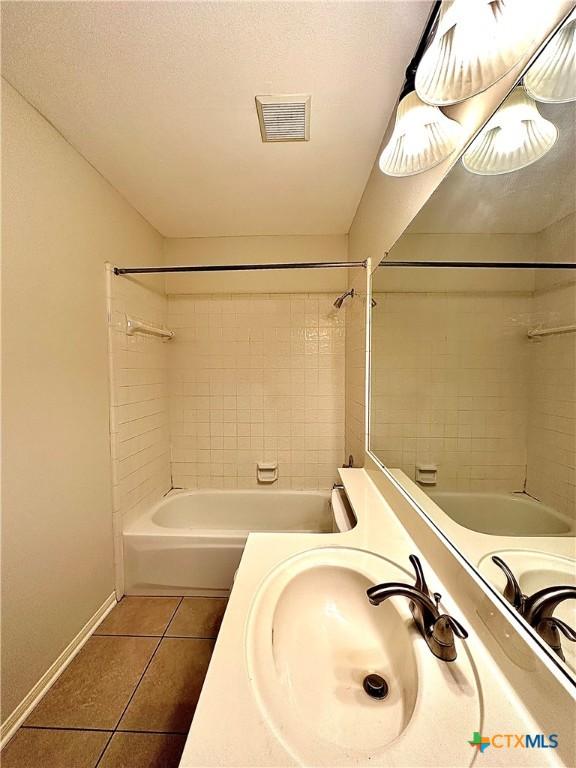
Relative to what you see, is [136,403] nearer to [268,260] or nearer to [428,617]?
[268,260]

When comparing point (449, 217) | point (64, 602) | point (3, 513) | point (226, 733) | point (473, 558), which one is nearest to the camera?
point (226, 733)

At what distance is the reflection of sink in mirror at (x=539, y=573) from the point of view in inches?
17.4

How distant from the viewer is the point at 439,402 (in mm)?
908

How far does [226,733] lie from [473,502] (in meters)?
0.66

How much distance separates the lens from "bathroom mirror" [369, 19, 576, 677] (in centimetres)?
48

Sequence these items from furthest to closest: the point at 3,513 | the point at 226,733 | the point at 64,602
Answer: the point at 64,602 → the point at 3,513 → the point at 226,733

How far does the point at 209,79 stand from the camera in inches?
44.2

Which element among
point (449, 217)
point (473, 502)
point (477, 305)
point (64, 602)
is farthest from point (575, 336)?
point (64, 602)

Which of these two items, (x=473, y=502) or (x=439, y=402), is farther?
(x=439, y=402)

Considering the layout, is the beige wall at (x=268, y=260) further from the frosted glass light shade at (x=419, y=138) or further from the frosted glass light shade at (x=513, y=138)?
the frosted glass light shade at (x=513, y=138)

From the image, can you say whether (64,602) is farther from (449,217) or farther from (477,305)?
(449,217)

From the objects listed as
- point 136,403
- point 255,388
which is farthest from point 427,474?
point 136,403

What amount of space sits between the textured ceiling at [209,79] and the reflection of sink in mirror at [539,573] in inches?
59.3

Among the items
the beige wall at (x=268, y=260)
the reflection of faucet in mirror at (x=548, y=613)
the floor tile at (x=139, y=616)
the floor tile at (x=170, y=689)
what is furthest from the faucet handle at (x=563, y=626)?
the beige wall at (x=268, y=260)
